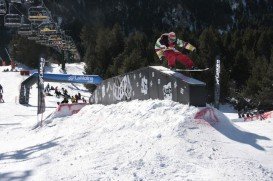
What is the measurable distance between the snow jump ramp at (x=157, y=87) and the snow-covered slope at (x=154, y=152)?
1.09ft

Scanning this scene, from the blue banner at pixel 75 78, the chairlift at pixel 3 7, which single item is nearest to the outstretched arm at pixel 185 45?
the chairlift at pixel 3 7

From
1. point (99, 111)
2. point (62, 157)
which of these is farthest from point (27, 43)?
point (62, 157)

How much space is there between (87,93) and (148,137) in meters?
38.9

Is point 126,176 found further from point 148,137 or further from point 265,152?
point 265,152

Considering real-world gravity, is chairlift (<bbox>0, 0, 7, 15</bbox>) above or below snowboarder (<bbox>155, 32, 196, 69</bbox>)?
above

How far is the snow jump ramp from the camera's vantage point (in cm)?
899

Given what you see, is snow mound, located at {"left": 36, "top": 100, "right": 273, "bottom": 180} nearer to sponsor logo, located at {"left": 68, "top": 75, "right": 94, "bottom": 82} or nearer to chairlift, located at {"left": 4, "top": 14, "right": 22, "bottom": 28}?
chairlift, located at {"left": 4, "top": 14, "right": 22, "bottom": 28}

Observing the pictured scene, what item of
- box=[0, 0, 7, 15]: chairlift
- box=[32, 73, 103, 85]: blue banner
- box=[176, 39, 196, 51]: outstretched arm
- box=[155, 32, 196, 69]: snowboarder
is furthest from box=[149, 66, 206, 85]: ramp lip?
box=[32, 73, 103, 85]: blue banner

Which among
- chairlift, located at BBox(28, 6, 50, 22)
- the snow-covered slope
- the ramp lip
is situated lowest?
the snow-covered slope

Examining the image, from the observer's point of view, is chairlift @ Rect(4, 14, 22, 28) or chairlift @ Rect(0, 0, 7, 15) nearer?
chairlift @ Rect(0, 0, 7, 15)

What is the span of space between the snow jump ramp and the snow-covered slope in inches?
13.0

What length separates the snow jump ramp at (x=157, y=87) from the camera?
354 inches

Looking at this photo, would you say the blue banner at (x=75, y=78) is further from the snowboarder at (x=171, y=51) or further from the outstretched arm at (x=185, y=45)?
the outstretched arm at (x=185, y=45)

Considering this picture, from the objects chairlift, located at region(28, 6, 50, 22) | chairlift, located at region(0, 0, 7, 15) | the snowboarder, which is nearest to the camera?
the snowboarder
